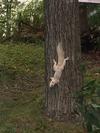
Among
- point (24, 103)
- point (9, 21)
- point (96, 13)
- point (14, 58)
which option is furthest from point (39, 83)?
point (9, 21)

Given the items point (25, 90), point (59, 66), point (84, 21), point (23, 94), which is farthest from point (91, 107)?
point (84, 21)

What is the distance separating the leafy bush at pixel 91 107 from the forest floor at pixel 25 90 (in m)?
1.44

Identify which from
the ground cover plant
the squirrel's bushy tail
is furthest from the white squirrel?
the ground cover plant

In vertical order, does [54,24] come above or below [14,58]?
above

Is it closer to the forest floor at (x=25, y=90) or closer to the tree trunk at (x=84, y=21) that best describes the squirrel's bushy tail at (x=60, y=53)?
the forest floor at (x=25, y=90)

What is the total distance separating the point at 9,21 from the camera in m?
10.9

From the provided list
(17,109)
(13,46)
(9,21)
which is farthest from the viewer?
(9,21)

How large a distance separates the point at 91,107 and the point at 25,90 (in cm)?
426

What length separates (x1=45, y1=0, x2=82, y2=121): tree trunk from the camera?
5266 millimetres

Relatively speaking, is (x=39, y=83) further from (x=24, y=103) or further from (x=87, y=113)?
(x=87, y=113)

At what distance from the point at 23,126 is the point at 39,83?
1954 millimetres

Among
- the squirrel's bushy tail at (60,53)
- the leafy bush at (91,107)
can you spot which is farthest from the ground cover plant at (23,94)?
the leafy bush at (91,107)

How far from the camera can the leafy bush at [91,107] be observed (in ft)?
8.19

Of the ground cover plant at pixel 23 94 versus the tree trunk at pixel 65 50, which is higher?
the tree trunk at pixel 65 50
